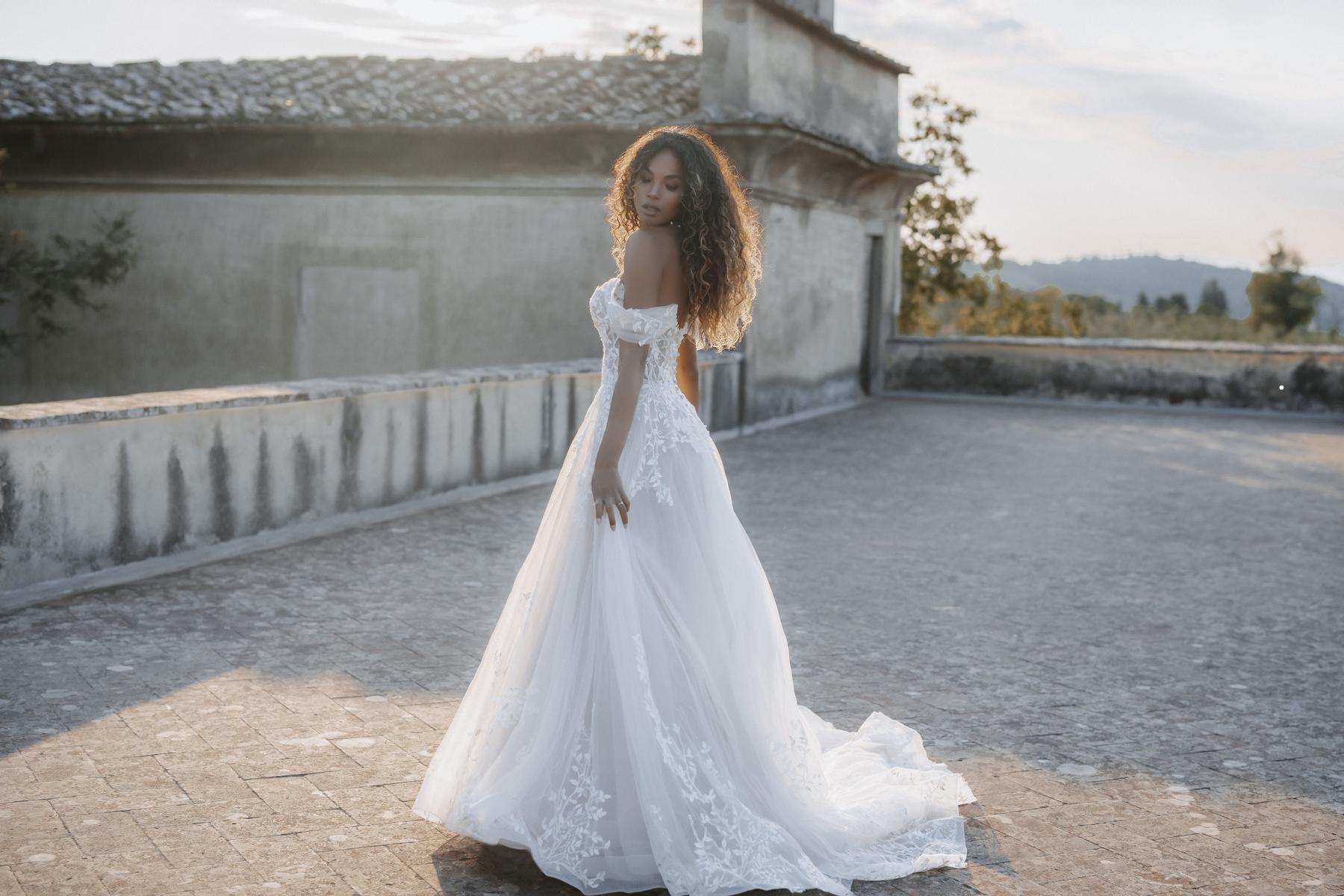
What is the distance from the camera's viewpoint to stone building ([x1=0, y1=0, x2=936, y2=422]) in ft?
51.0

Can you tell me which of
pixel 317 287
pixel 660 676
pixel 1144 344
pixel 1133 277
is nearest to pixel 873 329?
pixel 1144 344

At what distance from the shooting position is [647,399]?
371 cm

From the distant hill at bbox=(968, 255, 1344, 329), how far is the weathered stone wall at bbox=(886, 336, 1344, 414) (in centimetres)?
8755

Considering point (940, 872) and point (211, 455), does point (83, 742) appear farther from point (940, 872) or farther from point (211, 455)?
point (211, 455)

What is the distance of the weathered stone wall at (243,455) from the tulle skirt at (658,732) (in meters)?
3.71

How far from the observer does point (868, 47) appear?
1875 cm

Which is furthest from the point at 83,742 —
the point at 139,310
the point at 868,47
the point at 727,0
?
the point at 868,47

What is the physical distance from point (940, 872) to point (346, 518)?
5.85 meters

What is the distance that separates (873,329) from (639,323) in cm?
1789

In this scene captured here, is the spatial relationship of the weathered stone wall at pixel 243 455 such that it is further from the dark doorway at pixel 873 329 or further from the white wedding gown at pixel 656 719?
the dark doorway at pixel 873 329

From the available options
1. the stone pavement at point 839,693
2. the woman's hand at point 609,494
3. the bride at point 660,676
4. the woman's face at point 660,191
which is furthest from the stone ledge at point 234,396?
the woman's face at point 660,191

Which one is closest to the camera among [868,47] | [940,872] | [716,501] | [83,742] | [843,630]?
[940,872]

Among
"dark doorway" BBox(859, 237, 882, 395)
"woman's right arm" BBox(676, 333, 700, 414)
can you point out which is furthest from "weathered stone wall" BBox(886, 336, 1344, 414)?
"woman's right arm" BBox(676, 333, 700, 414)

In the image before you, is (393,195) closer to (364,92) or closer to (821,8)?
(364,92)
